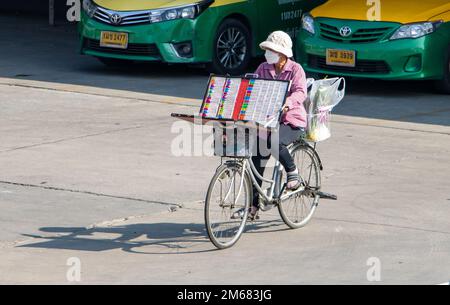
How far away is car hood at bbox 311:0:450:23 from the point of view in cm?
1495

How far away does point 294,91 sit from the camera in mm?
9039

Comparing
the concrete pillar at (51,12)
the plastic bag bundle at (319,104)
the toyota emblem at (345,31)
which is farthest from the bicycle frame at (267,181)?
the concrete pillar at (51,12)

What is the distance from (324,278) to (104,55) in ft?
28.7

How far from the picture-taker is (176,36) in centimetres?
1581

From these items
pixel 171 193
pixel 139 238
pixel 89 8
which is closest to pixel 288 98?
pixel 139 238

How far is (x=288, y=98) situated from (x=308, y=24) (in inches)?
268

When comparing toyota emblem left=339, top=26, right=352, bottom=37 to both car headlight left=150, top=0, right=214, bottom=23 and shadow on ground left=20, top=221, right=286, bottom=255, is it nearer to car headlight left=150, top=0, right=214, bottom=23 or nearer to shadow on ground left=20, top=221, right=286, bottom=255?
car headlight left=150, top=0, right=214, bottom=23

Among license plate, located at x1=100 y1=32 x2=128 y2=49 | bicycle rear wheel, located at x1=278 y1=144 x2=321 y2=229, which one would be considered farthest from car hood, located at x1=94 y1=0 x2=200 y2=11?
bicycle rear wheel, located at x1=278 y1=144 x2=321 y2=229

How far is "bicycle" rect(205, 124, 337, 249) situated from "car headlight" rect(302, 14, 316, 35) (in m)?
6.16
